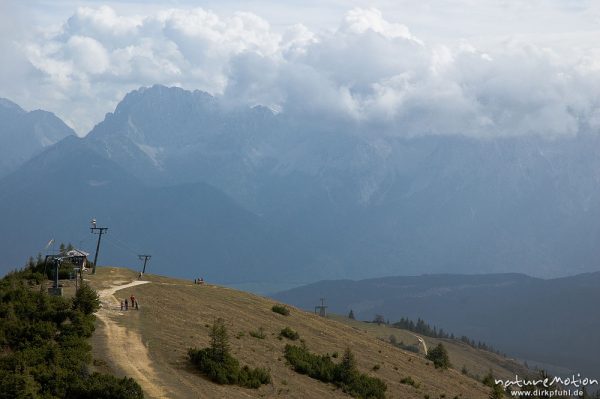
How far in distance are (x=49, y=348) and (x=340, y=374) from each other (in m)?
23.5

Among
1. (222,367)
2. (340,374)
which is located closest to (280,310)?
(340,374)

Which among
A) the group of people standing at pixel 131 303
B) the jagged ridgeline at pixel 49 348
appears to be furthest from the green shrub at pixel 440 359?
the jagged ridgeline at pixel 49 348

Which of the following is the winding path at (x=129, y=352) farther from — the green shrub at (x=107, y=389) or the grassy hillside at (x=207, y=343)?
the green shrub at (x=107, y=389)

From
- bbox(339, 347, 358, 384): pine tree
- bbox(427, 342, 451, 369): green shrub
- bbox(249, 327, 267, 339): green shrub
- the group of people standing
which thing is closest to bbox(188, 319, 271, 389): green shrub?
bbox(339, 347, 358, 384): pine tree

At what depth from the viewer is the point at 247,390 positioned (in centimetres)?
5462

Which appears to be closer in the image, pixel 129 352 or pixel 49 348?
pixel 49 348

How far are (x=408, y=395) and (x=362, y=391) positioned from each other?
723 centimetres

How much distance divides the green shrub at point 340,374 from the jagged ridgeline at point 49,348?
54.7 ft

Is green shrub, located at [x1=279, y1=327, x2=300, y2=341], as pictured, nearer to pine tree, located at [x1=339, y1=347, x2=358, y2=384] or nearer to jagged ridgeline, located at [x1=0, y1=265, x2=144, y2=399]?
pine tree, located at [x1=339, y1=347, x2=358, y2=384]

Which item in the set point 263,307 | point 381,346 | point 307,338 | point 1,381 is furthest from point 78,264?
point 1,381

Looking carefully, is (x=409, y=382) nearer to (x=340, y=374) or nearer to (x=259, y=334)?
(x=340, y=374)

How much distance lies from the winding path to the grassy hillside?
7 centimetres

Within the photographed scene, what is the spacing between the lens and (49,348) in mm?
51625

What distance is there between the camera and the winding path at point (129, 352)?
49906mm
